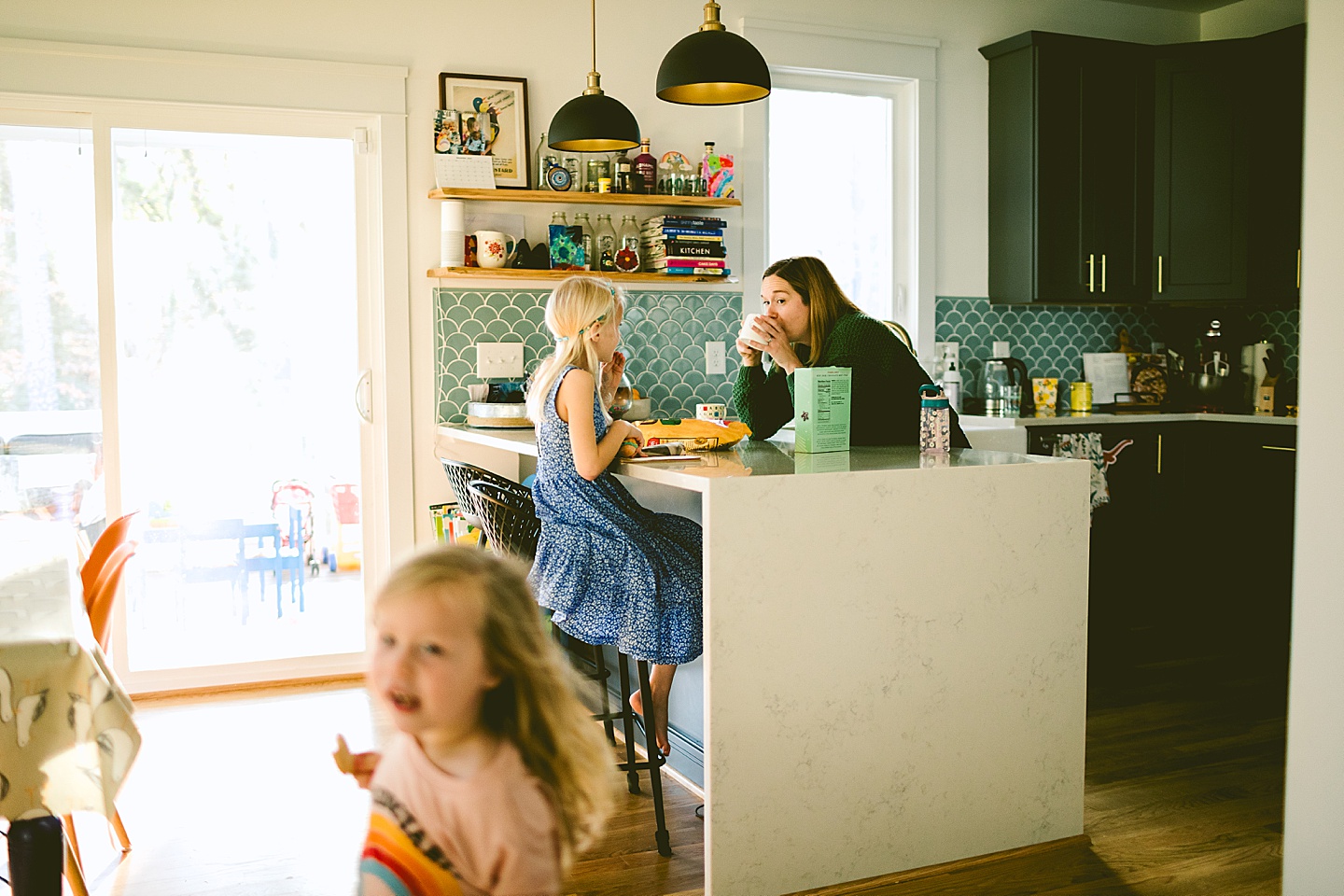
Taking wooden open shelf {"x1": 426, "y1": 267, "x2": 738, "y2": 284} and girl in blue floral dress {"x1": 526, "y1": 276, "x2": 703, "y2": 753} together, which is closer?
girl in blue floral dress {"x1": 526, "y1": 276, "x2": 703, "y2": 753}

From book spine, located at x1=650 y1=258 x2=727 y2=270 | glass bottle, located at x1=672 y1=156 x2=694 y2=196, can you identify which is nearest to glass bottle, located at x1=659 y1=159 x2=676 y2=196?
glass bottle, located at x1=672 y1=156 x2=694 y2=196

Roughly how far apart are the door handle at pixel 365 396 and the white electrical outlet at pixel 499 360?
1.28ft

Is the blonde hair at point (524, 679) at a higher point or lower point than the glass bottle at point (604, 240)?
lower

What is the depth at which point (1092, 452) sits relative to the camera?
4.45 metres

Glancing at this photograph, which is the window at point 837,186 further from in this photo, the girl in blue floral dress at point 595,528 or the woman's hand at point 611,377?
the girl in blue floral dress at point 595,528

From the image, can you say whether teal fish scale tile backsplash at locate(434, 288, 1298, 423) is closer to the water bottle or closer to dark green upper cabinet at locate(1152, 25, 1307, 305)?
dark green upper cabinet at locate(1152, 25, 1307, 305)

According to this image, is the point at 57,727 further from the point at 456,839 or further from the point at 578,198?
the point at 578,198

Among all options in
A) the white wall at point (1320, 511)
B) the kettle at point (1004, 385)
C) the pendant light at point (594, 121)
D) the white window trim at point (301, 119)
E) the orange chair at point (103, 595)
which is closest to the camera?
the white wall at point (1320, 511)

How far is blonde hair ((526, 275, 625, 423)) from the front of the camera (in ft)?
8.55

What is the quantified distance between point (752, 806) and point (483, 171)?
2.61 m

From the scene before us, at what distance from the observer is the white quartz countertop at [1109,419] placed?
13.9 feet

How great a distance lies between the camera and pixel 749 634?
224cm

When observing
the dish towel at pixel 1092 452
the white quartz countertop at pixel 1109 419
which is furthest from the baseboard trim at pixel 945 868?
the dish towel at pixel 1092 452

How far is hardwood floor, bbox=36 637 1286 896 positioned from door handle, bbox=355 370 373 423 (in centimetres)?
103
